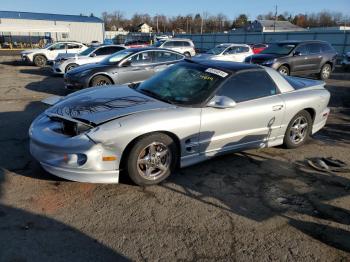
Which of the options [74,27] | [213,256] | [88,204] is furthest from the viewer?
[74,27]

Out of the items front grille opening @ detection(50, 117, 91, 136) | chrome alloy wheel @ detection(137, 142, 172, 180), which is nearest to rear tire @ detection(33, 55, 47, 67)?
front grille opening @ detection(50, 117, 91, 136)

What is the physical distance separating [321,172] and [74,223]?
11.1 ft

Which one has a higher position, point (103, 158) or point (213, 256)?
point (103, 158)

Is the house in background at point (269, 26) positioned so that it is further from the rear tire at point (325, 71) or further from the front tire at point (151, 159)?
the front tire at point (151, 159)

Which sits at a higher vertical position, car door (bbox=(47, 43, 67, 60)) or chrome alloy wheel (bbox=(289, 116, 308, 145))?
car door (bbox=(47, 43, 67, 60))

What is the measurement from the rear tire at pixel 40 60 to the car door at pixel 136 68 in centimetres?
1237

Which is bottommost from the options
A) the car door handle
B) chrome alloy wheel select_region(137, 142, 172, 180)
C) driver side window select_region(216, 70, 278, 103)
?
chrome alloy wheel select_region(137, 142, 172, 180)

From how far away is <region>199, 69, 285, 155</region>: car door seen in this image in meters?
4.44

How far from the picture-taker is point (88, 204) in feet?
12.0

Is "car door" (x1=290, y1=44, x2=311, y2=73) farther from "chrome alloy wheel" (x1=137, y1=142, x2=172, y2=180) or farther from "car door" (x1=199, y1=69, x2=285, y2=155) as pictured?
"chrome alloy wheel" (x1=137, y1=142, x2=172, y2=180)

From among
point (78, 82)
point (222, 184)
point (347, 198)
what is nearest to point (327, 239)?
point (347, 198)

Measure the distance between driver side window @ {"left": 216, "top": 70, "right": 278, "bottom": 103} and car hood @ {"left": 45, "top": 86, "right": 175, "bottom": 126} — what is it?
0.90 m

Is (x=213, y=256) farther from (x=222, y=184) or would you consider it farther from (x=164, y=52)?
(x=164, y=52)

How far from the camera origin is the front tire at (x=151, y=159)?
389 cm
